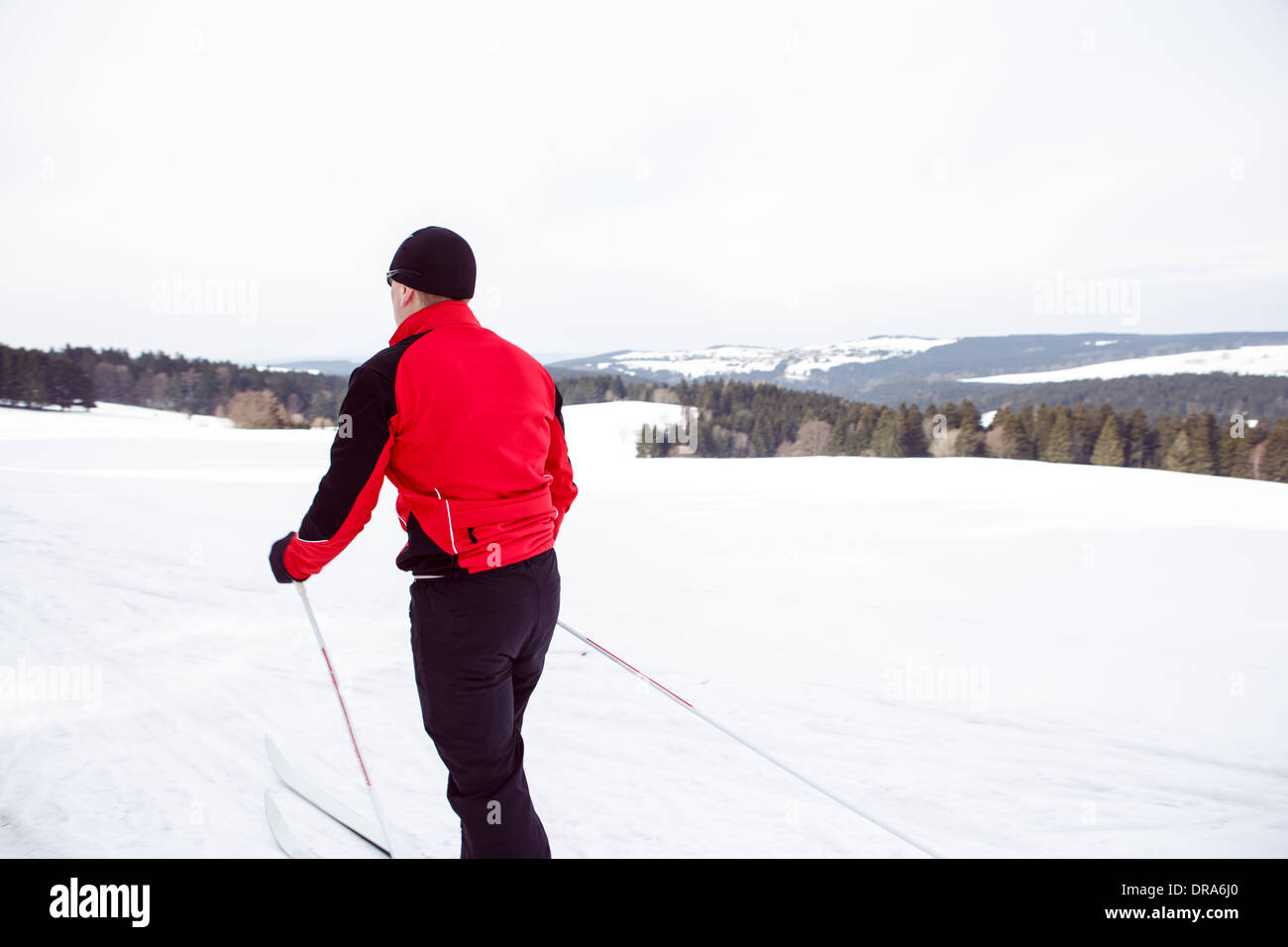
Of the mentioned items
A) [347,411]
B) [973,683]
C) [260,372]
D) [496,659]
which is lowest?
[973,683]

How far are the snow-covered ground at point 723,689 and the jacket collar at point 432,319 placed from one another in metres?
1.82

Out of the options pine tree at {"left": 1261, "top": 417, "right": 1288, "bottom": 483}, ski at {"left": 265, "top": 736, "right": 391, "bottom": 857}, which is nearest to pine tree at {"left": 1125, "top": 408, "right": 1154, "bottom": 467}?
pine tree at {"left": 1261, "top": 417, "right": 1288, "bottom": 483}

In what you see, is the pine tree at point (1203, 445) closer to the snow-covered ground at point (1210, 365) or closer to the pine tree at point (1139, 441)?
the pine tree at point (1139, 441)

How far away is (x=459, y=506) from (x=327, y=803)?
5.37 feet

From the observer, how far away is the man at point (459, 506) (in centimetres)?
167

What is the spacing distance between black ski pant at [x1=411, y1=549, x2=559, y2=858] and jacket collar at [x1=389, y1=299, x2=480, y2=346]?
66 centimetres

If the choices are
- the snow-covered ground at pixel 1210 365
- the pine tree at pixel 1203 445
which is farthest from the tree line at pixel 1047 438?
the snow-covered ground at pixel 1210 365

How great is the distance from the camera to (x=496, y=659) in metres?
1.75

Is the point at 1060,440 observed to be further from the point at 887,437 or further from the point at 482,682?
the point at 482,682

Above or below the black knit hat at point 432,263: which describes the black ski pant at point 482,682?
below

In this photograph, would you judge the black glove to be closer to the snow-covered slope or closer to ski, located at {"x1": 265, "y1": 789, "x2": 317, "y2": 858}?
ski, located at {"x1": 265, "y1": 789, "x2": 317, "y2": 858}
